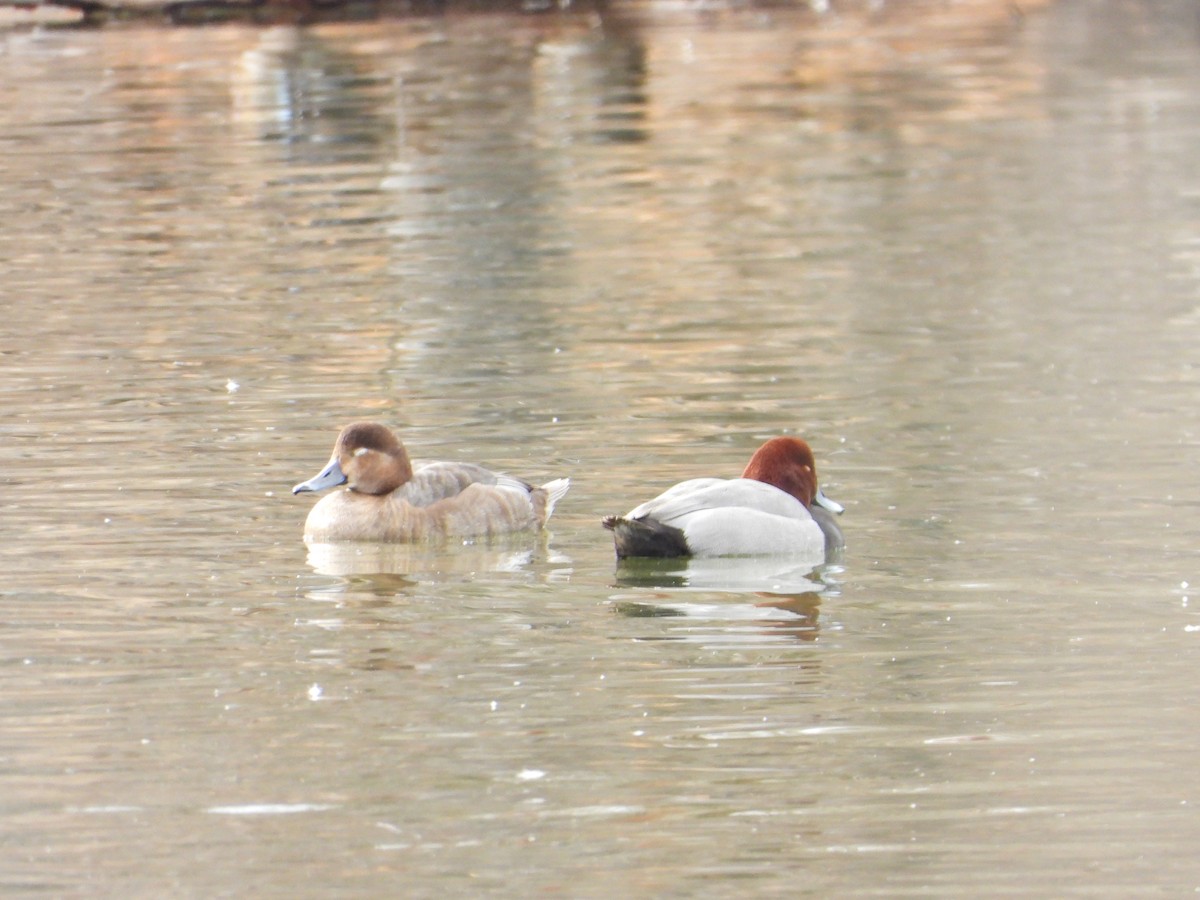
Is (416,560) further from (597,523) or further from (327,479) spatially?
(597,523)

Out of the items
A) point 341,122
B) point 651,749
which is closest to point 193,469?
point 651,749

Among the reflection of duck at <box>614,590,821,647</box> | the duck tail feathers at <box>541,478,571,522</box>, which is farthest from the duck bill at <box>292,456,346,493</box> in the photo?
the reflection of duck at <box>614,590,821,647</box>

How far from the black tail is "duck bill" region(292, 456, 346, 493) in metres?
1.38

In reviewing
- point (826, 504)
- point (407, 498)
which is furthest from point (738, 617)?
point (407, 498)

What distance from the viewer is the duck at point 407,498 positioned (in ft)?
36.1

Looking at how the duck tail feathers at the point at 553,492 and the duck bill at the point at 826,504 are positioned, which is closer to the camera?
the duck bill at the point at 826,504

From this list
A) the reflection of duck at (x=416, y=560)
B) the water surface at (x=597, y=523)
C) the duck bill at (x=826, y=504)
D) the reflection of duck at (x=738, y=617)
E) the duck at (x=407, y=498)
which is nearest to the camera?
the water surface at (x=597, y=523)

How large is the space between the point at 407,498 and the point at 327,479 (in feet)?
1.22

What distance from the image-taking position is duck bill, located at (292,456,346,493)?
436 inches

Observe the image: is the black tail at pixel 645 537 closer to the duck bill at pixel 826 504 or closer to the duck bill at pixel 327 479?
the duck bill at pixel 826 504

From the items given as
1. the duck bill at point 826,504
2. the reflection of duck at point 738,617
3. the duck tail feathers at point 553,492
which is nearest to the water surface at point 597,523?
the reflection of duck at point 738,617

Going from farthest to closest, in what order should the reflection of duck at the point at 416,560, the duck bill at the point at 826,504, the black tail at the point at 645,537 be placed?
the duck bill at the point at 826,504, the reflection of duck at the point at 416,560, the black tail at the point at 645,537

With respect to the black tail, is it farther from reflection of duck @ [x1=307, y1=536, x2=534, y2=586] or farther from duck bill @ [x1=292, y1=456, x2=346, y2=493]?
duck bill @ [x1=292, y1=456, x2=346, y2=493]

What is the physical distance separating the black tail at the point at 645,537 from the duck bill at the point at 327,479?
138cm
